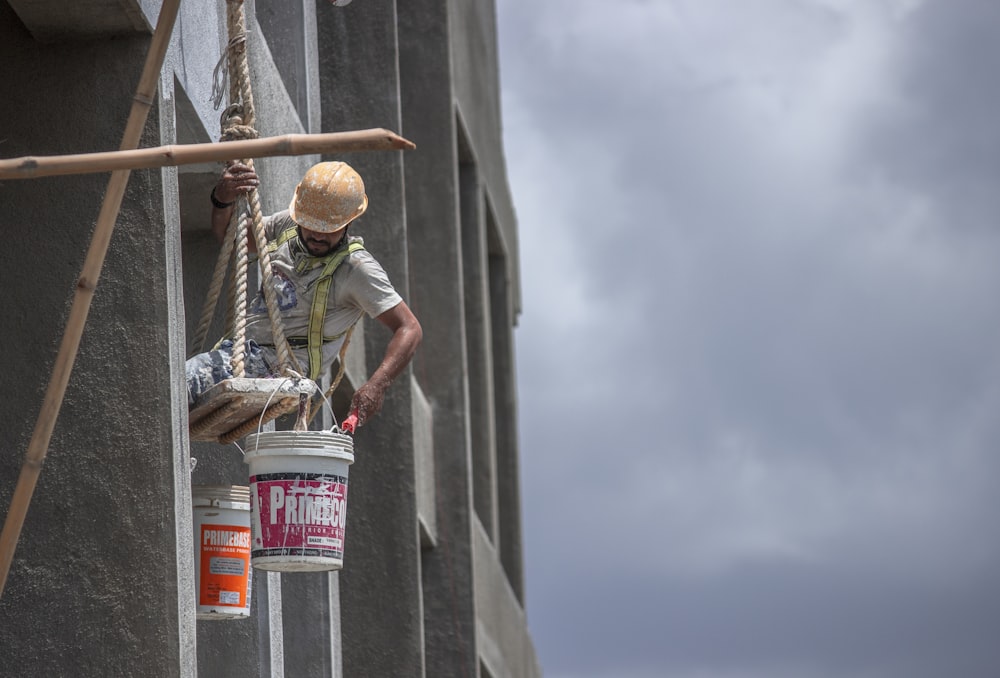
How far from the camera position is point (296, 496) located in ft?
26.6

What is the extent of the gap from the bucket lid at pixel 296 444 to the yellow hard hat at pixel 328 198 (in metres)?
0.97

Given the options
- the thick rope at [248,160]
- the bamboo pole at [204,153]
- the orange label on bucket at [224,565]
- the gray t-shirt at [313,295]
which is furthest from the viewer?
the orange label on bucket at [224,565]

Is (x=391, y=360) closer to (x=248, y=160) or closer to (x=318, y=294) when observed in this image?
(x=318, y=294)

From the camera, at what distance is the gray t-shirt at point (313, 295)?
28.9 ft

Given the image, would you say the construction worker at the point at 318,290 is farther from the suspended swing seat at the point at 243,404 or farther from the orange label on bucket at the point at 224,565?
the orange label on bucket at the point at 224,565

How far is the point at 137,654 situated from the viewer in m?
7.75

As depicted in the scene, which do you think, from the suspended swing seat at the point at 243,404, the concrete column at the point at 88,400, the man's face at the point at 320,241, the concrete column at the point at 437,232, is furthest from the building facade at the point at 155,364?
the concrete column at the point at 437,232

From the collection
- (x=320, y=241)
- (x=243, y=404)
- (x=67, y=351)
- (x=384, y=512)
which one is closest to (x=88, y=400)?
(x=243, y=404)

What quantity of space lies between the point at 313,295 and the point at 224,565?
131 cm

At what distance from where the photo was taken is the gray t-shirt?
347 inches

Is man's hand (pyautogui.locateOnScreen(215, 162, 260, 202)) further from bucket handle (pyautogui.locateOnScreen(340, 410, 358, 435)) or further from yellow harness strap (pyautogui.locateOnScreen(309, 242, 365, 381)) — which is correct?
bucket handle (pyautogui.locateOnScreen(340, 410, 358, 435))

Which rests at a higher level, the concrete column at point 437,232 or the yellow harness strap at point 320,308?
the concrete column at point 437,232

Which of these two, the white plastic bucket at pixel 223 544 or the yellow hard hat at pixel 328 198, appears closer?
the yellow hard hat at pixel 328 198

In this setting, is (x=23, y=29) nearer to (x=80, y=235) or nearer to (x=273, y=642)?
(x=80, y=235)
